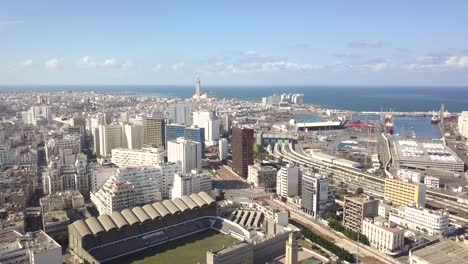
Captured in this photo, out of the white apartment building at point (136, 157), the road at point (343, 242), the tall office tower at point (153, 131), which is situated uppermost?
the tall office tower at point (153, 131)

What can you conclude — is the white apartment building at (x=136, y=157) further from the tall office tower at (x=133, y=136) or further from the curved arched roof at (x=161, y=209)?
the curved arched roof at (x=161, y=209)

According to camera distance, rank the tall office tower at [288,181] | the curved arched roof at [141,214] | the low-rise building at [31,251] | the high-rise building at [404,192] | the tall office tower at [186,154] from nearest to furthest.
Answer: the low-rise building at [31,251], the curved arched roof at [141,214], the high-rise building at [404,192], the tall office tower at [288,181], the tall office tower at [186,154]

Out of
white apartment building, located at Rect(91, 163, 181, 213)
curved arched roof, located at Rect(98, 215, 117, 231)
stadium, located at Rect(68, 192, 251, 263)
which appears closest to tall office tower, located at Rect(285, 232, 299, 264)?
stadium, located at Rect(68, 192, 251, 263)

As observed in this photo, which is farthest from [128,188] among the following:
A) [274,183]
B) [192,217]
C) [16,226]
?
[274,183]

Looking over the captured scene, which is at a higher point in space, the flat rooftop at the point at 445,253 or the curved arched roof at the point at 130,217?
the curved arched roof at the point at 130,217

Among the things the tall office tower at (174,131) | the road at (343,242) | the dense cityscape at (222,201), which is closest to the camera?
the dense cityscape at (222,201)

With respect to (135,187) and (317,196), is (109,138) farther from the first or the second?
(317,196)

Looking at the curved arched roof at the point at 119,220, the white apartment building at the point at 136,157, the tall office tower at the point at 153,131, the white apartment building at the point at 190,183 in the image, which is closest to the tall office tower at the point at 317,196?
the white apartment building at the point at 190,183

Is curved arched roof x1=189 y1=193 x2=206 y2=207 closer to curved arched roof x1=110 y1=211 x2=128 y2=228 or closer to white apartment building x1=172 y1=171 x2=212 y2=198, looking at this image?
white apartment building x1=172 y1=171 x2=212 y2=198
